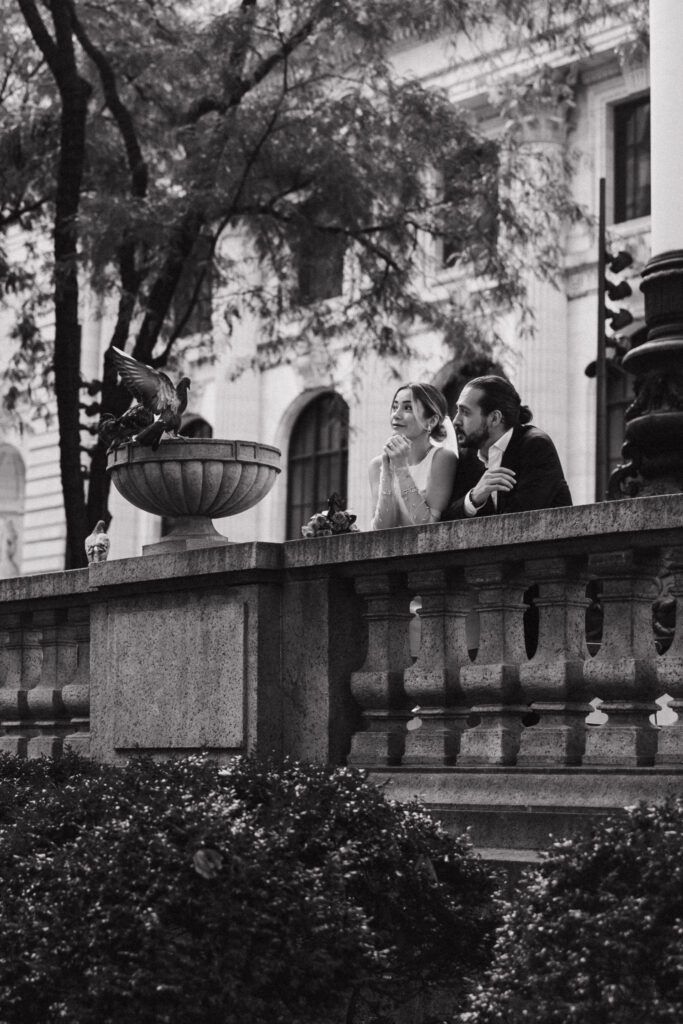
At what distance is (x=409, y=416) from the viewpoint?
333 inches

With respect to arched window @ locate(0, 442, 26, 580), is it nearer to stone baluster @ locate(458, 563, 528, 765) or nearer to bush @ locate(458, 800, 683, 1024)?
stone baluster @ locate(458, 563, 528, 765)

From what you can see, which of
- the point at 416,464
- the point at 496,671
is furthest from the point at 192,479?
the point at 496,671

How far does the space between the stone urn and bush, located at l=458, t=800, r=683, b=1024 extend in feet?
11.7

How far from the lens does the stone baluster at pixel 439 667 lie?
732 centimetres

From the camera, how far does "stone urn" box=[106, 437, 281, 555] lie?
28.2 feet

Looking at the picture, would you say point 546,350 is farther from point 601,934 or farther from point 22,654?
point 601,934

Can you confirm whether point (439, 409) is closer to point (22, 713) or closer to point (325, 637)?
A: point (325, 637)

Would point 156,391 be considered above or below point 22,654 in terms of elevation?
above

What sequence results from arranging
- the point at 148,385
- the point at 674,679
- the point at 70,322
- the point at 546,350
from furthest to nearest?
the point at 546,350, the point at 70,322, the point at 148,385, the point at 674,679

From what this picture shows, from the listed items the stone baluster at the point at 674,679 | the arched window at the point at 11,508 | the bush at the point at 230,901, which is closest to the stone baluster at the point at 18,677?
the bush at the point at 230,901

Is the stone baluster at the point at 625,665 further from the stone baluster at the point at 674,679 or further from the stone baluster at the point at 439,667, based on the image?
the stone baluster at the point at 439,667

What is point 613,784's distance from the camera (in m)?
6.43

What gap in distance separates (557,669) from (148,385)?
10.1 ft

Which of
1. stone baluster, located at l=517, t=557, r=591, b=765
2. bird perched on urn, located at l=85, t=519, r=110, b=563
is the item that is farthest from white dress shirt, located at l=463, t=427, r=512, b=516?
bird perched on urn, located at l=85, t=519, r=110, b=563
